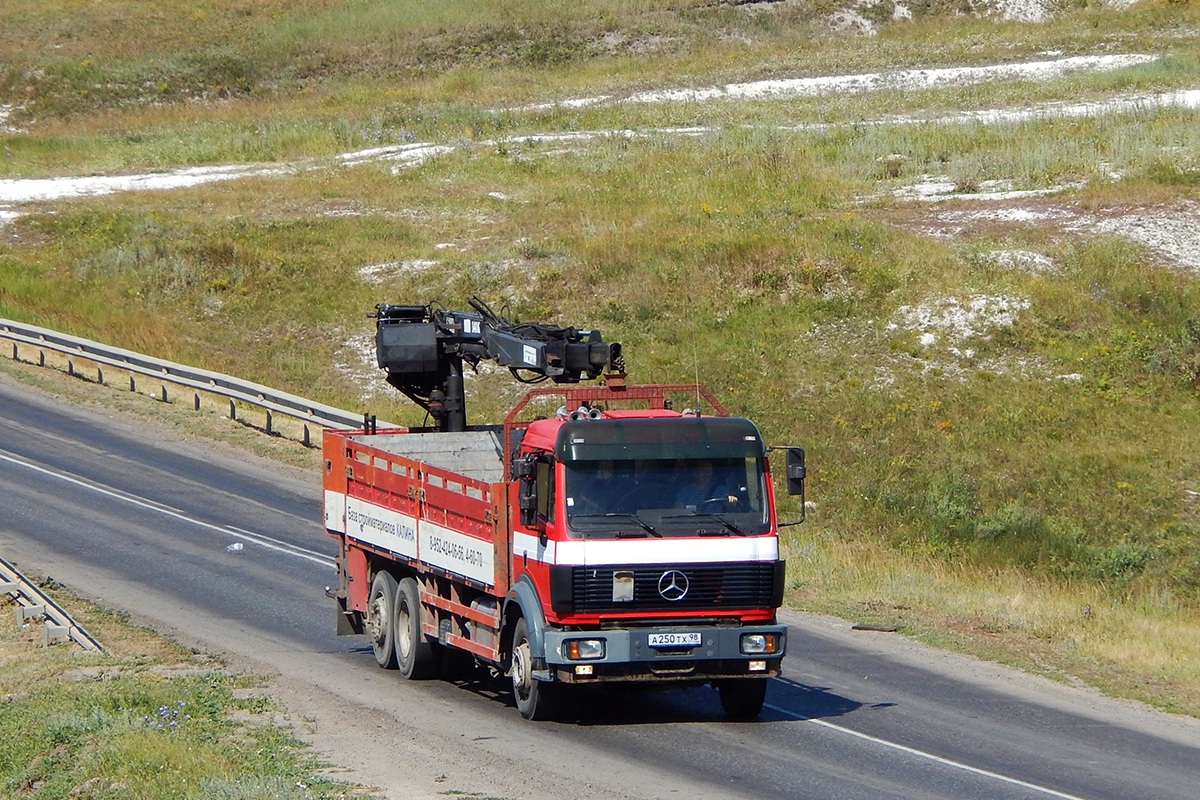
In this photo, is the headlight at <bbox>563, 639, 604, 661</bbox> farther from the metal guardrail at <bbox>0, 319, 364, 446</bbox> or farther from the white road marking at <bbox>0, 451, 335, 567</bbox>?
the metal guardrail at <bbox>0, 319, 364, 446</bbox>

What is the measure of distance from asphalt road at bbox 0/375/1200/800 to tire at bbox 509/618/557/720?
0.14 meters

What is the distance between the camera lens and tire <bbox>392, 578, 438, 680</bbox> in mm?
15320

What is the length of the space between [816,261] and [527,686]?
78.0 feet

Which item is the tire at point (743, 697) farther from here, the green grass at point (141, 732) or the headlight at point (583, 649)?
the green grass at point (141, 732)

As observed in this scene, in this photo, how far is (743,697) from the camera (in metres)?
13.6

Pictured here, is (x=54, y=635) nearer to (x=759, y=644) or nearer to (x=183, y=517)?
(x=183, y=517)

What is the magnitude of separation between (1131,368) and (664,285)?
11254mm

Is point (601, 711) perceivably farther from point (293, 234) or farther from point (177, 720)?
Result: point (293, 234)

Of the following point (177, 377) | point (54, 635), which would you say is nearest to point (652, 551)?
point (54, 635)

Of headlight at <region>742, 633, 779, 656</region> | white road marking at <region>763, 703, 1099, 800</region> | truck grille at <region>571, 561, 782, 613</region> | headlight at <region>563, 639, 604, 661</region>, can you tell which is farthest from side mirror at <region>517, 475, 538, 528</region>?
white road marking at <region>763, 703, 1099, 800</region>

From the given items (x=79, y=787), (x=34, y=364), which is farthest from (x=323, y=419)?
(x=79, y=787)

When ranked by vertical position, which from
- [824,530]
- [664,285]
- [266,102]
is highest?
[266,102]

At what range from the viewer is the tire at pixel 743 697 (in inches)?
530

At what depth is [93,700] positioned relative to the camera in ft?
44.3
